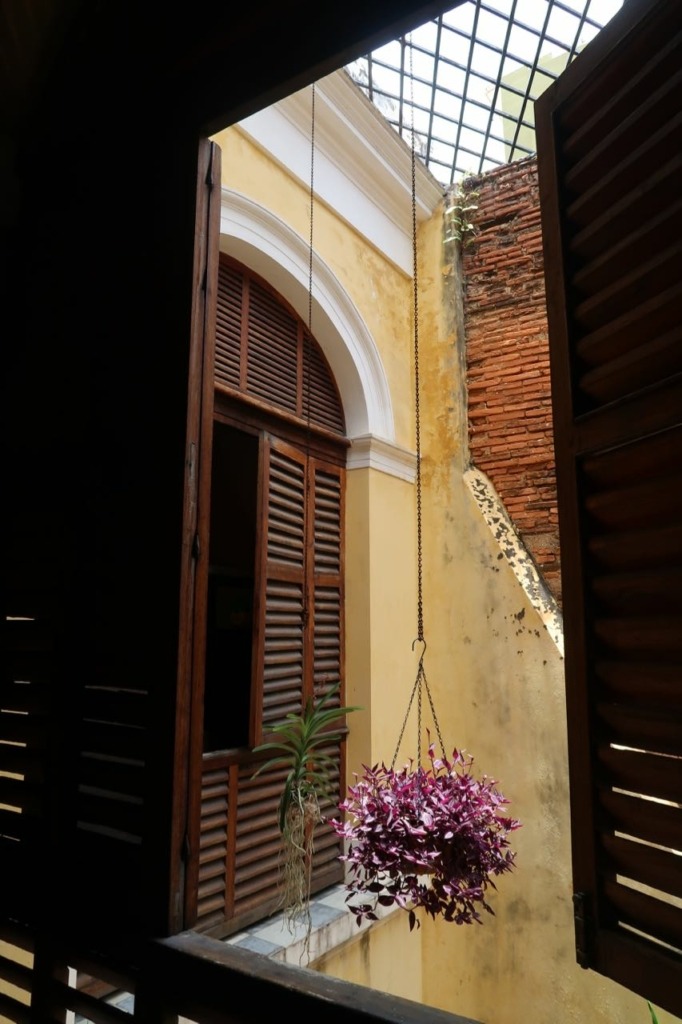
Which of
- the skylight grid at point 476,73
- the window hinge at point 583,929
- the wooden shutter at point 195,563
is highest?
the skylight grid at point 476,73

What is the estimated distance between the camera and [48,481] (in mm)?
1618

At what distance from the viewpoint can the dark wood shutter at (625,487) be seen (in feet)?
3.05

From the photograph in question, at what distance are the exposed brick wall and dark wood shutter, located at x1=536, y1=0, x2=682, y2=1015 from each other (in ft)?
13.4

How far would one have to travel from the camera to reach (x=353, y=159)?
5.02 metres

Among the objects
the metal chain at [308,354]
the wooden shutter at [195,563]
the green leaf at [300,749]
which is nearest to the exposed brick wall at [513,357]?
the metal chain at [308,354]

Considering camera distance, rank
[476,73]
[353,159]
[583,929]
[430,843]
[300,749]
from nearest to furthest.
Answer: [583,929]
[430,843]
[300,749]
[353,159]
[476,73]

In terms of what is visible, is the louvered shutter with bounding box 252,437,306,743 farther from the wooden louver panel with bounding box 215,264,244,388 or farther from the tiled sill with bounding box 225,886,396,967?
the tiled sill with bounding box 225,886,396,967

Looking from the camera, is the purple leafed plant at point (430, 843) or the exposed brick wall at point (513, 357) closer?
the purple leafed plant at point (430, 843)

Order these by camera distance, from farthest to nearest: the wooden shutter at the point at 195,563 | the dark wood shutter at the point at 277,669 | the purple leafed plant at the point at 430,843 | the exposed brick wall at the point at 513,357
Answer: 1. the exposed brick wall at the point at 513,357
2. the dark wood shutter at the point at 277,669
3. the purple leafed plant at the point at 430,843
4. the wooden shutter at the point at 195,563

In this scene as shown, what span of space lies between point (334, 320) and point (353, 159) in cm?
128

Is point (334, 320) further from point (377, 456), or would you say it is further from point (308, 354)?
point (377, 456)

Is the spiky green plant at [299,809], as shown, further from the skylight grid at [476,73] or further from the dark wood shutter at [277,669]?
the skylight grid at [476,73]

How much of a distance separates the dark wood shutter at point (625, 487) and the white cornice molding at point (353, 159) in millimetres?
3442

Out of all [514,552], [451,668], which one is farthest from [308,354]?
[451,668]
